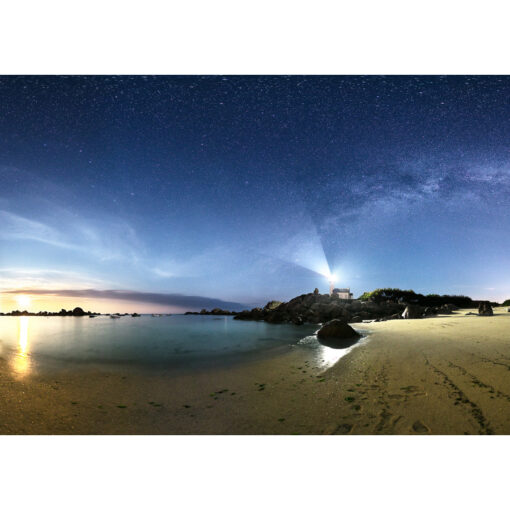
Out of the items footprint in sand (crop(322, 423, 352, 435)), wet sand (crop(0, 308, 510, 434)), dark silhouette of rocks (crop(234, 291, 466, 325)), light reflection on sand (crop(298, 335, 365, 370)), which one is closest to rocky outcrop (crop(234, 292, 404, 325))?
dark silhouette of rocks (crop(234, 291, 466, 325))

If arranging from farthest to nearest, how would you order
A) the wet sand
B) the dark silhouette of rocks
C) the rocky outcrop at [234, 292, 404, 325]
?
the rocky outcrop at [234, 292, 404, 325] → the dark silhouette of rocks → the wet sand

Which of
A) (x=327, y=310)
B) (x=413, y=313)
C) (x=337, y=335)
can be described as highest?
(x=337, y=335)

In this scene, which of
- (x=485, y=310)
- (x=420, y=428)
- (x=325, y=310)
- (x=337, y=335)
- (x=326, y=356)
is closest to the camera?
(x=420, y=428)

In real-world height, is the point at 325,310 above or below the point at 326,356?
below

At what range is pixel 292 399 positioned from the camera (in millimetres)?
3096

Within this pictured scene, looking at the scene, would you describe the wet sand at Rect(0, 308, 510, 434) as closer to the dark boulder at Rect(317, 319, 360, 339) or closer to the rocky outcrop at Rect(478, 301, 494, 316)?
the dark boulder at Rect(317, 319, 360, 339)

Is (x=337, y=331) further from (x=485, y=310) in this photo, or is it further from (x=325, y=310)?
(x=325, y=310)

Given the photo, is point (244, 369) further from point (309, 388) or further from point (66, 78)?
point (66, 78)

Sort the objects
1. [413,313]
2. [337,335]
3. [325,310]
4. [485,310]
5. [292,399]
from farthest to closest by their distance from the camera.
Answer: [325,310] < [413,313] < [485,310] < [337,335] < [292,399]

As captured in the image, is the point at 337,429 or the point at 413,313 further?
the point at 413,313

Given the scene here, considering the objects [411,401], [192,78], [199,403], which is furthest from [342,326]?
[192,78]

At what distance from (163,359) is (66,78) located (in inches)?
247

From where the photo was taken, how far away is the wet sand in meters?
2.50

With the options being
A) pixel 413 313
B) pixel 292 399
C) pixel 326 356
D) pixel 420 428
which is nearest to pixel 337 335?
pixel 326 356
